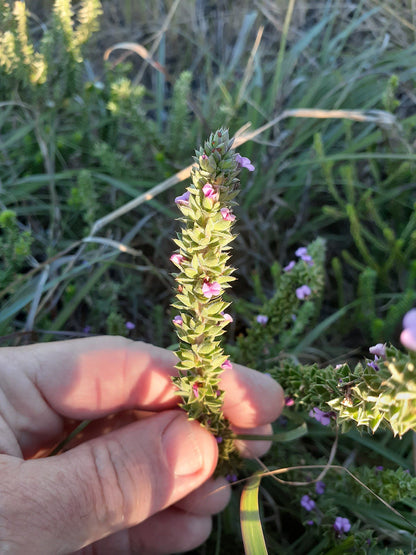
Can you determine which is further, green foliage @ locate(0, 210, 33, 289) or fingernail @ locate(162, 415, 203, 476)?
green foliage @ locate(0, 210, 33, 289)

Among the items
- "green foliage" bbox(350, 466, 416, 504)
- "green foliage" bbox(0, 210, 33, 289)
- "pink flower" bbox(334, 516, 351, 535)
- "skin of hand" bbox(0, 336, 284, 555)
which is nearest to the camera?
"skin of hand" bbox(0, 336, 284, 555)

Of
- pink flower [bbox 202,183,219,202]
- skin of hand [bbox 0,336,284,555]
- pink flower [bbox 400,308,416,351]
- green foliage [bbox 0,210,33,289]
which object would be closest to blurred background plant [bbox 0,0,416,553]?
green foliage [bbox 0,210,33,289]

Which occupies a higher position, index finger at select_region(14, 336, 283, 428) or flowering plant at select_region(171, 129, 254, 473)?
flowering plant at select_region(171, 129, 254, 473)

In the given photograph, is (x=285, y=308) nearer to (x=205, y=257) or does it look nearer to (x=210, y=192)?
(x=205, y=257)

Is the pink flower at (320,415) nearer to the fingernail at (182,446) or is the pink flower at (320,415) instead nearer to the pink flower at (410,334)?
the fingernail at (182,446)

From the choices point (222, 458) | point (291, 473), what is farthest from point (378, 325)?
point (222, 458)

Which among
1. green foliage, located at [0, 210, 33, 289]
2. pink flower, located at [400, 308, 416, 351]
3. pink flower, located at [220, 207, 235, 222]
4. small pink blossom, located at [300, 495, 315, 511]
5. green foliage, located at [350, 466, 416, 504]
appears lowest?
small pink blossom, located at [300, 495, 315, 511]

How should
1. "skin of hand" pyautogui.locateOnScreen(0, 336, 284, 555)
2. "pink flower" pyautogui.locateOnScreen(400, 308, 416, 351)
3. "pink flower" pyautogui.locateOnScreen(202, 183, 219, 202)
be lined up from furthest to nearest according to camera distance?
"skin of hand" pyautogui.locateOnScreen(0, 336, 284, 555)
"pink flower" pyautogui.locateOnScreen(202, 183, 219, 202)
"pink flower" pyautogui.locateOnScreen(400, 308, 416, 351)

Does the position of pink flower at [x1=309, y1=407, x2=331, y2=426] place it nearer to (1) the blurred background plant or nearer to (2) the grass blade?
(2) the grass blade
